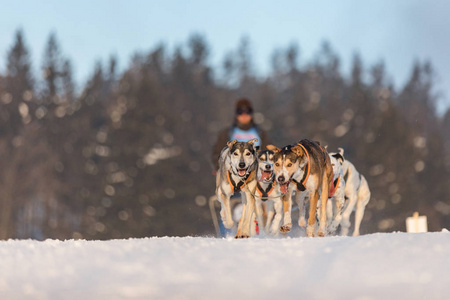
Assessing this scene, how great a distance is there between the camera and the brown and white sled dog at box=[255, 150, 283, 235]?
941 centimetres

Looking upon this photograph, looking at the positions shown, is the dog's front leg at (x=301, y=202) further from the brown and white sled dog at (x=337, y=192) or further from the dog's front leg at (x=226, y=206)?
the dog's front leg at (x=226, y=206)

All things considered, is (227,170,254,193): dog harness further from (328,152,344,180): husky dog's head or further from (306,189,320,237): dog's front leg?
(328,152,344,180): husky dog's head

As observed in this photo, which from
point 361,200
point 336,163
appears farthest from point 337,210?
point 361,200

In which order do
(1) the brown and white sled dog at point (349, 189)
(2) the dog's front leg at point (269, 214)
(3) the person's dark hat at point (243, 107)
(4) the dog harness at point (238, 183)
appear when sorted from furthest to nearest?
1. (3) the person's dark hat at point (243, 107)
2. (1) the brown and white sled dog at point (349, 189)
3. (2) the dog's front leg at point (269, 214)
4. (4) the dog harness at point (238, 183)

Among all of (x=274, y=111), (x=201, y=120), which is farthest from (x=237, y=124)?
(x=201, y=120)

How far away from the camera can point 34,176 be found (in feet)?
175

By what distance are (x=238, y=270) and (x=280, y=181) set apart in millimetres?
2702

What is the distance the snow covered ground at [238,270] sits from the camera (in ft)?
19.4

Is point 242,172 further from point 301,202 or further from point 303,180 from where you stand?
point 301,202

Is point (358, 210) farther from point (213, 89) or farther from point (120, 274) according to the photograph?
point (213, 89)

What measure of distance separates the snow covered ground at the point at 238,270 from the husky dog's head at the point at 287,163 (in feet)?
3.28

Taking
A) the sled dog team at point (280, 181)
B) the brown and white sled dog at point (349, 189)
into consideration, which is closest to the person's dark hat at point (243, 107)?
the sled dog team at point (280, 181)

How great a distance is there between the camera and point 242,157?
9.42 m

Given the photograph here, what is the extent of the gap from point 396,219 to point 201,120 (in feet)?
58.8
